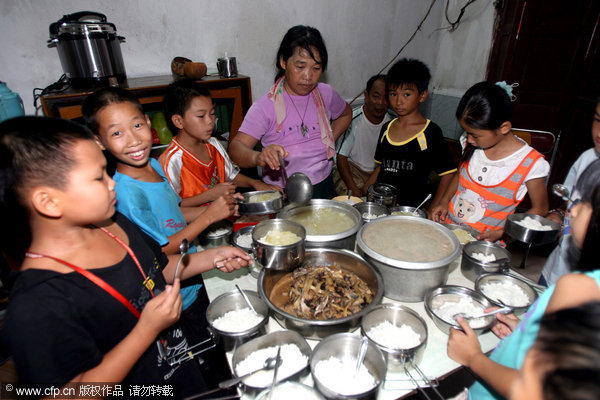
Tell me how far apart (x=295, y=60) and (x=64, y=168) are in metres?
1.96

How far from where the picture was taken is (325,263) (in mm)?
1686

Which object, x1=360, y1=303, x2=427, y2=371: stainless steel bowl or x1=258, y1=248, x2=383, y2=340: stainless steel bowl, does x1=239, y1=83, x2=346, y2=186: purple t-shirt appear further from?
x1=360, y1=303, x2=427, y2=371: stainless steel bowl

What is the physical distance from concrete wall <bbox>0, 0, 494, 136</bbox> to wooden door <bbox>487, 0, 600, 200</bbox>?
1.48ft

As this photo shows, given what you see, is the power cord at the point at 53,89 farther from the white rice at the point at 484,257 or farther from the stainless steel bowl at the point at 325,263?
the white rice at the point at 484,257

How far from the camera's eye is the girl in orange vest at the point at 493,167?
205 cm

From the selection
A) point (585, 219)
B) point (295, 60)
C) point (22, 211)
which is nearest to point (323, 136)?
point (295, 60)

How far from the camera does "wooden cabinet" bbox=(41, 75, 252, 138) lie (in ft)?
8.02

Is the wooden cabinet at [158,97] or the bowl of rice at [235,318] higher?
the wooden cabinet at [158,97]

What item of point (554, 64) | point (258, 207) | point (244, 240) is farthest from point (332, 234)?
point (554, 64)

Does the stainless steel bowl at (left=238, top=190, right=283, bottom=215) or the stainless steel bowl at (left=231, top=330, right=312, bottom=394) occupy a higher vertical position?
the stainless steel bowl at (left=238, top=190, right=283, bottom=215)

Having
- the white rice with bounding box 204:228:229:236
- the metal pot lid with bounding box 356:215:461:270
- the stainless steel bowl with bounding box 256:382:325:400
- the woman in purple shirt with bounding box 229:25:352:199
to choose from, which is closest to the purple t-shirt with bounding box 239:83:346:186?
the woman in purple shirt with bounding box 229:25:352:199

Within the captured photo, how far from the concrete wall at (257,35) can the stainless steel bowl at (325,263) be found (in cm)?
341

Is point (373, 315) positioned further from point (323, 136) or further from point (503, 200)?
point (323, 136)

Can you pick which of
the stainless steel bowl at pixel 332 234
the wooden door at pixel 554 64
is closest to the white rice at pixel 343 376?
the stainless steel bowl at pixel 332 234
